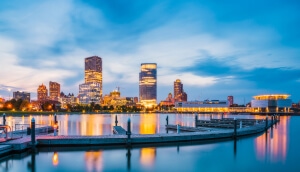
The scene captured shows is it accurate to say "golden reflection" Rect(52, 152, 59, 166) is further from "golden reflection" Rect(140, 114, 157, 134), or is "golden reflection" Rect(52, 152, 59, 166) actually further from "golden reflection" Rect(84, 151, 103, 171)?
"golden reflection" Rect(140, 114, 157, 134)

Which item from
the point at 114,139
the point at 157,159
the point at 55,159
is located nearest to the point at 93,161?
the point at 55,159

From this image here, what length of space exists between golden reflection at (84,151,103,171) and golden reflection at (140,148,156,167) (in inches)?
119

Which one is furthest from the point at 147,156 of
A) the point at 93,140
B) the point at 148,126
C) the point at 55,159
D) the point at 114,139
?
the point at 148,126

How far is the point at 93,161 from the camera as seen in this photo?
1980cm

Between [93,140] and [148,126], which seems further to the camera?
[148,126]

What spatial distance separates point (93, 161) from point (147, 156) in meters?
4.17

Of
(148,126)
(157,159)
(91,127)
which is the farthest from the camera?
(148,126)

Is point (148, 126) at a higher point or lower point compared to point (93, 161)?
lower

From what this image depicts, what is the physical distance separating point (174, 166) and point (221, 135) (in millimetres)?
13570

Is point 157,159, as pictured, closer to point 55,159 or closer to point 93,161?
point 93,161

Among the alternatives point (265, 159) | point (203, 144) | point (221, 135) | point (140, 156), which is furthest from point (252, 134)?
point (140, 156)

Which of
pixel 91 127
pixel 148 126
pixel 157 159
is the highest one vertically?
pixel 157 159

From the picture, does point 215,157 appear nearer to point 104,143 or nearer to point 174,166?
point 174,166

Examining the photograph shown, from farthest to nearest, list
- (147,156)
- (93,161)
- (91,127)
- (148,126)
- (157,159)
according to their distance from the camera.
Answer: (148,126) → (91,127) → (147,156) → (157,159) → (93,161)
